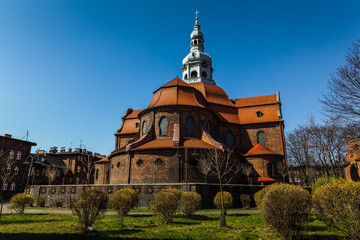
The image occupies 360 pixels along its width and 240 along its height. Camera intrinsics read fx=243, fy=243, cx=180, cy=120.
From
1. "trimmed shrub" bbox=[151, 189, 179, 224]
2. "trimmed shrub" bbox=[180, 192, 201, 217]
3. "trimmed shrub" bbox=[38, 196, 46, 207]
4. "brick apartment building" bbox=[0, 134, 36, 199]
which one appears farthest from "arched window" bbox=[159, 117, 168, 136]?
"brick apartment building" bbox=[0, 134, 36, 199]

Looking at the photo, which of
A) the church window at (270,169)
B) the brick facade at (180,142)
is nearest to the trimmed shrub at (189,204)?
the brick facade at (180,142)

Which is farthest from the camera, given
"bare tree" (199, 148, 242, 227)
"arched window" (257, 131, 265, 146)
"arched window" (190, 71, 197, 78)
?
"arched window" (190, 71, 197, 78)

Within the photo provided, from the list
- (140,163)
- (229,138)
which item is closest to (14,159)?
(140,163)

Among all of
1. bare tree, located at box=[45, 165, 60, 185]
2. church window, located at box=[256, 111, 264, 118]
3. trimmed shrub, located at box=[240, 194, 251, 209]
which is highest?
church window, located at box=[256, 111, 264, 118]

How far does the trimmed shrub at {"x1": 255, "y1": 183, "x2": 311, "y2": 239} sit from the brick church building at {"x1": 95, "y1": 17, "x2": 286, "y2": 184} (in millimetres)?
11068

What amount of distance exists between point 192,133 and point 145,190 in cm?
1073

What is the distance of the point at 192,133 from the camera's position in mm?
28391

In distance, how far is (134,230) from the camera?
10164 mm

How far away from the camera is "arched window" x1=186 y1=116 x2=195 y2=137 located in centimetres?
2834

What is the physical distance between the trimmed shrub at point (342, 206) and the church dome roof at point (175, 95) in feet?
73.3

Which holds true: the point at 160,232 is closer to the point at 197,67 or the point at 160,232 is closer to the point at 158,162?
the point at 158,162

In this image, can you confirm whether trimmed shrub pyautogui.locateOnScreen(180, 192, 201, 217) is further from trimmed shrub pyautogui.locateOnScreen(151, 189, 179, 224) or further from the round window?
the round window

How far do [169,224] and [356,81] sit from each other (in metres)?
11.3

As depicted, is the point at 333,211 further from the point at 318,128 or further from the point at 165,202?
the point at 318,128
